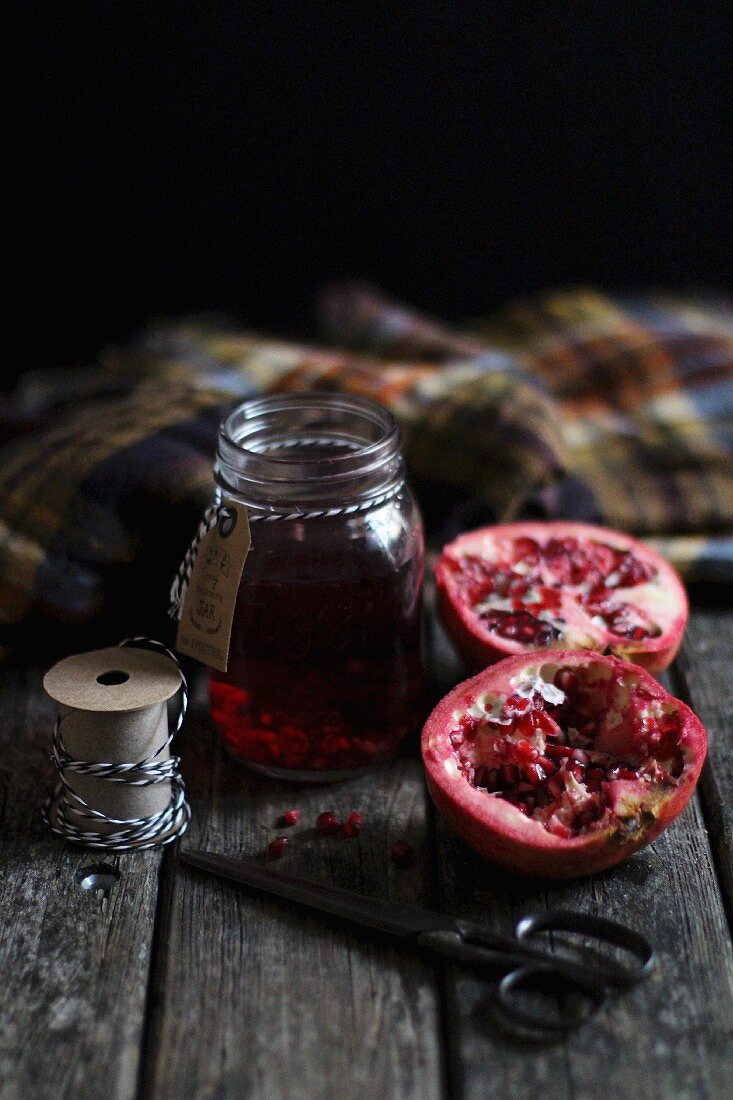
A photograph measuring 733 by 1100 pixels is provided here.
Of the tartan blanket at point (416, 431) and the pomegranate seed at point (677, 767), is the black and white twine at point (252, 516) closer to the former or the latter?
the tartan blanket at point (416, 431)

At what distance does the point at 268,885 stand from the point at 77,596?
1.49ft

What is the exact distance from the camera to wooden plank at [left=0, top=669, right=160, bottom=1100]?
91 cm

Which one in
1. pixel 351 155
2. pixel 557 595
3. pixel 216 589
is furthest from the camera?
pixel 351 155

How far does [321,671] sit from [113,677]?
0.69 feet

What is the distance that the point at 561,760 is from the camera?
1.09 m

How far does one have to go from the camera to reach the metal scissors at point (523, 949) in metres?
0.94

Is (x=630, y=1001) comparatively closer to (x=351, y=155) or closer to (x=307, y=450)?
(x=307, y=450)

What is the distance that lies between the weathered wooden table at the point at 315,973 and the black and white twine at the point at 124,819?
0.02 meters

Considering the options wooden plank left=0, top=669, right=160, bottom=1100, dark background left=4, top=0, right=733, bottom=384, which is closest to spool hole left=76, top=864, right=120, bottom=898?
wooden plank left=0, top=669, right=160, bottom=1100

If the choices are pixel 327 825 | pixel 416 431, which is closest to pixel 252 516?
pixel 327 825

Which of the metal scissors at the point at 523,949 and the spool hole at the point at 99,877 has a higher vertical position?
the metal scissors at the point at 523,949

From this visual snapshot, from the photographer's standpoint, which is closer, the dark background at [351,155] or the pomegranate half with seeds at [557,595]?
the pomegranate half with seeds at [557,595]

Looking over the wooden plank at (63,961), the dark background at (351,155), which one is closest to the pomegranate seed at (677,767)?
the wooden plank at (63,961)

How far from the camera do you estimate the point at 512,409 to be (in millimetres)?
1642
